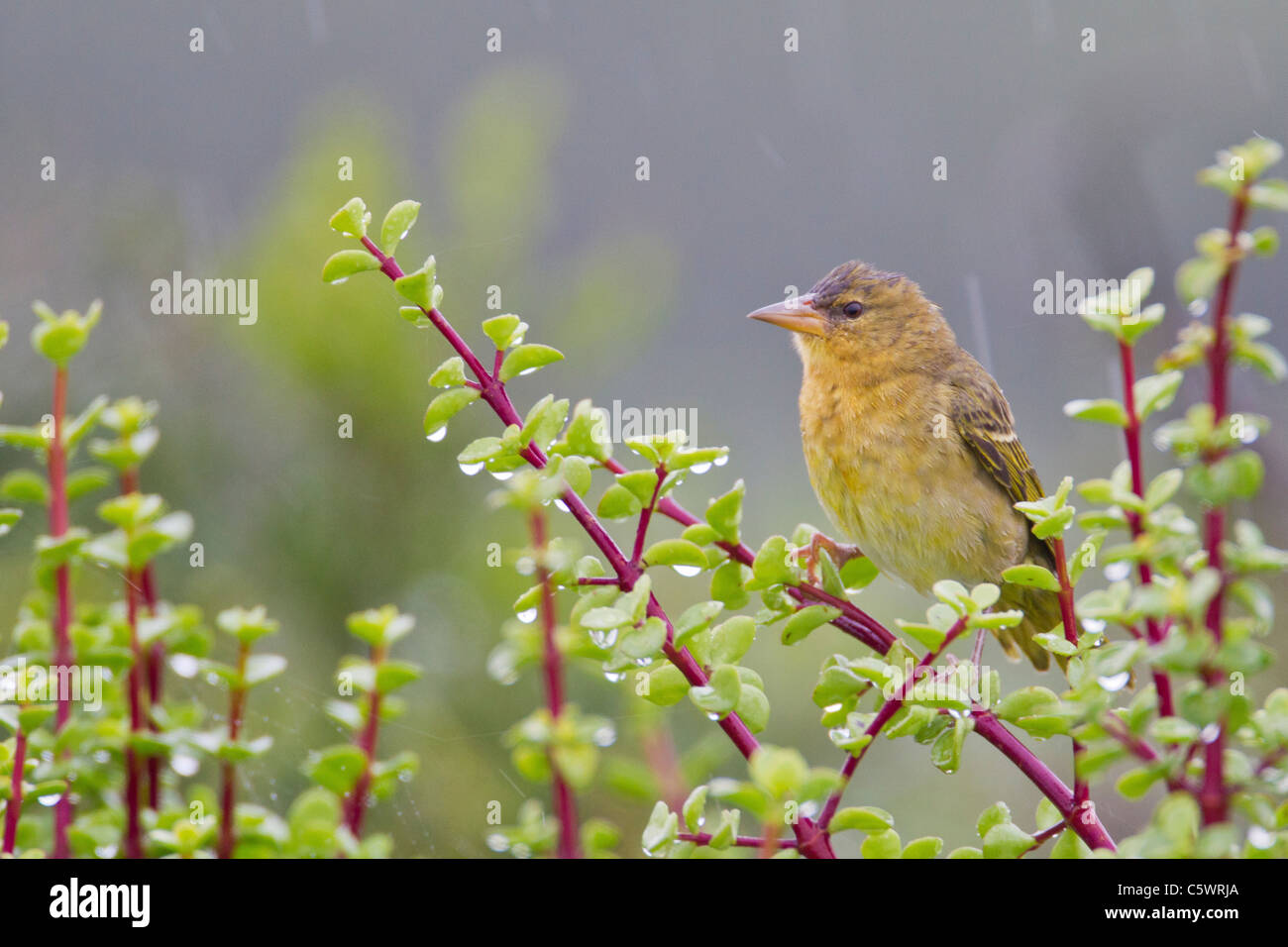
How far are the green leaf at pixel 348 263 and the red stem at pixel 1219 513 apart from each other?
68 cm

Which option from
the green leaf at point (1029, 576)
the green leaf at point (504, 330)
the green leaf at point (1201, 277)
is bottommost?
the green leaf at point (1029, 576)

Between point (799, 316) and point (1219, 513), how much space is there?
212 centimetres

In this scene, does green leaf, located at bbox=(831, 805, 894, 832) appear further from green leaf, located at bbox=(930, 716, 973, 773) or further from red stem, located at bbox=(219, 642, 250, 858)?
red stem, located at bbox=(219, 642, 250, 858)

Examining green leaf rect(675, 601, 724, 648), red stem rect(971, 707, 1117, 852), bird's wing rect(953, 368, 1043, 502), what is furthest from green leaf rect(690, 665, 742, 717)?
bird's wing rect(953, 368, 1043, 502)

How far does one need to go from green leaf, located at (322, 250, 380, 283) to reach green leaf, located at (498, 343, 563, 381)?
0.14 m

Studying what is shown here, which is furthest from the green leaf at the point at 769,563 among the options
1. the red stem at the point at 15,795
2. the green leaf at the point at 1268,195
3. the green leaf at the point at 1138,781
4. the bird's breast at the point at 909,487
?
the bird's breast at the point at 909,487

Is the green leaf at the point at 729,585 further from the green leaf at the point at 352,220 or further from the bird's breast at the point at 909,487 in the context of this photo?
the bird's breast at the point at 909,487

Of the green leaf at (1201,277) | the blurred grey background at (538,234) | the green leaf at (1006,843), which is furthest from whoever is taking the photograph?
the blurred grey background at (538,234)

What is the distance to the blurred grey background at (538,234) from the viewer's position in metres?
2.21

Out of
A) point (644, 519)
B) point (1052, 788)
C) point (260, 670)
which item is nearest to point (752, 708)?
point (644, 519)

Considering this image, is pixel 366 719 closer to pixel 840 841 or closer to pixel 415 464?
pixel 415 464

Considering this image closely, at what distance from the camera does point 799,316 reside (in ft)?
9.32

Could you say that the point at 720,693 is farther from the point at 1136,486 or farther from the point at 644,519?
the point at 1136,486
